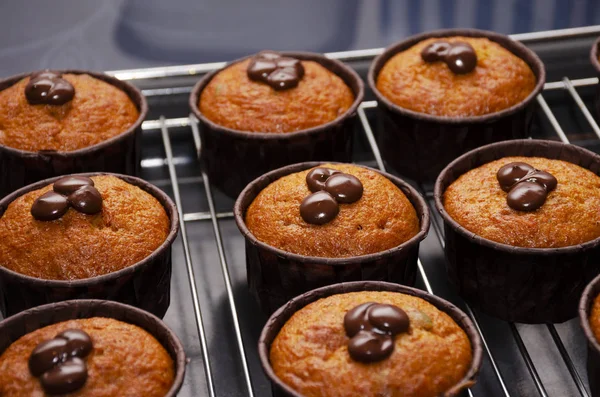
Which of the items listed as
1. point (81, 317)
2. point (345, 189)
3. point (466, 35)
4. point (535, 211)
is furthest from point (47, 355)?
point (466, 35)

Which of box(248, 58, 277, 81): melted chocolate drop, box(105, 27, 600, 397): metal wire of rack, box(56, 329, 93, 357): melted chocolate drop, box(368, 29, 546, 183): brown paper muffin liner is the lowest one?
box(105, 27, 600, 397): metal wire of rack

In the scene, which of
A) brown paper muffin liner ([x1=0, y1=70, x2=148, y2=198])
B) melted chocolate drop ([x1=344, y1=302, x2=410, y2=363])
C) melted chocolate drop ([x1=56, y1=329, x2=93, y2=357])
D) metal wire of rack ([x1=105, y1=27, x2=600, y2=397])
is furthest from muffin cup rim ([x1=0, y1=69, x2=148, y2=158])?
melted chocolate drop ([x1=344, y1=302, x2=410, y2=363])

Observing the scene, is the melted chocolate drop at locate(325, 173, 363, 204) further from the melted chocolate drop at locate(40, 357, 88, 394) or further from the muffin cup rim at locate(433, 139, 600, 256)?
the melted chocolate drop at locate(40, 357, 88, 394)

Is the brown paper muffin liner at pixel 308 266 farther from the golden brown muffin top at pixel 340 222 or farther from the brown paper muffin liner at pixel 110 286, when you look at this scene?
the brown paper muffin liner at pixel 110 286

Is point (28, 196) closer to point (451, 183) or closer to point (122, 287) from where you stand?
point (122, 287)

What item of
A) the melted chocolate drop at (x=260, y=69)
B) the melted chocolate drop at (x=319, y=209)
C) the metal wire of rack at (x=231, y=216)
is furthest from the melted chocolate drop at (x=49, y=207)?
the melted chocolate drop at (x=260, y=69)

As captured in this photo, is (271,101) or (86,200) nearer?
(86,200)

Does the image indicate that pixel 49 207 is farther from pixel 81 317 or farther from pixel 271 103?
pixel 271 103
